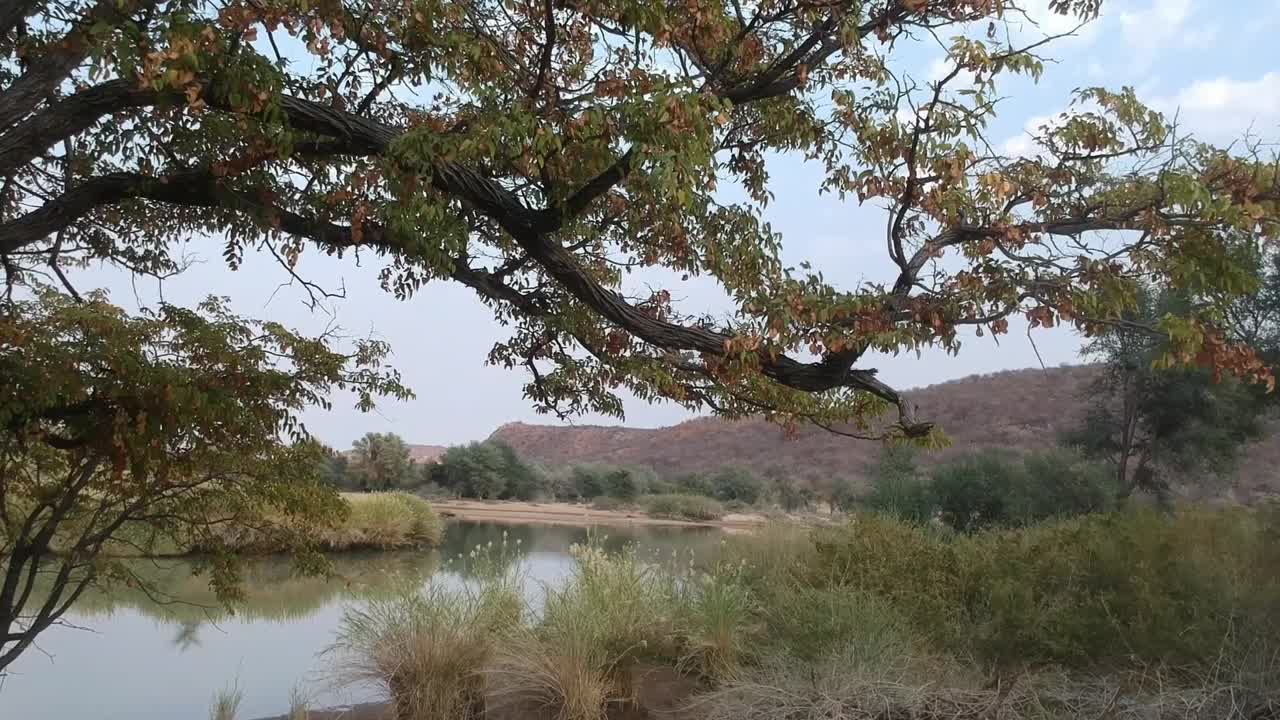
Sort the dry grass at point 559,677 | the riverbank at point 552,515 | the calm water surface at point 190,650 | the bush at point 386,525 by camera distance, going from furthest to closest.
Answer: the riverbank at point 552,515 < the bush at point 386,525 < the calm water surface at point 190,650 < the dry grass at point 559,677

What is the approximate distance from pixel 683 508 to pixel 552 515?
4983mm

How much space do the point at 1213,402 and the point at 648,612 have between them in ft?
55.3

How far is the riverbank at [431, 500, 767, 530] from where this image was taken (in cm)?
2809

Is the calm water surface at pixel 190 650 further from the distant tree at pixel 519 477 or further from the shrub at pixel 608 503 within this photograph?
the distant tree at pixel 519 477

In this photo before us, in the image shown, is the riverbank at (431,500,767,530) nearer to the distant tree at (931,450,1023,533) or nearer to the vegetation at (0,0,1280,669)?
the distant tree at (931,450,1023,533)

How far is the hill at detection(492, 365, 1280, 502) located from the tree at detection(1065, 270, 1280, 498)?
29.6ft

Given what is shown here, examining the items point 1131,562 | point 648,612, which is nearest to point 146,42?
point 648,612

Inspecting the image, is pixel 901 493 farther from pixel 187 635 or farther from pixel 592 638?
pixel 187 635

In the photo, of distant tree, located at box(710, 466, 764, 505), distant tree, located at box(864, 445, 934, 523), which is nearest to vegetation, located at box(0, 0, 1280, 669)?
distant tree, located at box(864, 445, 934, 523)

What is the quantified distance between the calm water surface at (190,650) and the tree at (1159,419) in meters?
12.4

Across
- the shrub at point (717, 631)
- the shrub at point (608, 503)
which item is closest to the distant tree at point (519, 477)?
the shrub at point (608, 503)

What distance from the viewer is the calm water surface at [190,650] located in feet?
28.9

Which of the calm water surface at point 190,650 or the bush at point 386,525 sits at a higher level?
the bush at point 386,525

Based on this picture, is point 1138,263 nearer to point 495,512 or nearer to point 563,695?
point 563,695
